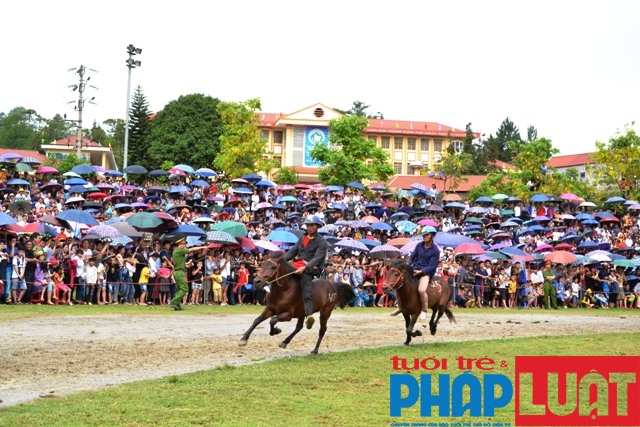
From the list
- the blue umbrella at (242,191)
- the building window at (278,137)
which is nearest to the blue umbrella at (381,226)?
the blue umbrella at (242,191)

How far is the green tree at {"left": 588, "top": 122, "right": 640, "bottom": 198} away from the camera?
6656 centimetres

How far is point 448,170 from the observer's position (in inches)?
3169

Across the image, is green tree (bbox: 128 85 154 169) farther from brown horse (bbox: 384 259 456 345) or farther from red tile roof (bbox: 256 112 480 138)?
brown horse (bbox: 384 259 456 345)

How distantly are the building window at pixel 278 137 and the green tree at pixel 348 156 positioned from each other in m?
47.6

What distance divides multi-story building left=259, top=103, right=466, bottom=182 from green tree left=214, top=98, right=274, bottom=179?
3168 centimetres

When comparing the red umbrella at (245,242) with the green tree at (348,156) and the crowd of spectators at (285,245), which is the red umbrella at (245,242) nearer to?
the crowd of spectators at (285,245)

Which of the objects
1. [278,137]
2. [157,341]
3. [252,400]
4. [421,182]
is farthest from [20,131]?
[252,400]

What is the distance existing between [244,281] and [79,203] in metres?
10.1

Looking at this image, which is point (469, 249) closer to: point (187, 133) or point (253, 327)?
point (253, 327)

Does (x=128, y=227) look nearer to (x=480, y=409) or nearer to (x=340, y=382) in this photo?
(x=340, y=382)

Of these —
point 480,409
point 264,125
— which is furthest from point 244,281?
point 264,125

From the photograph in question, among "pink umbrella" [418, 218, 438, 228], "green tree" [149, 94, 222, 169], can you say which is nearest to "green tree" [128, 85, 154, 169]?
"green tree" [149, 94, 222, 169]

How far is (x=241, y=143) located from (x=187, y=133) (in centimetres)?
1963

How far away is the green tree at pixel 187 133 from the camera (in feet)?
301
